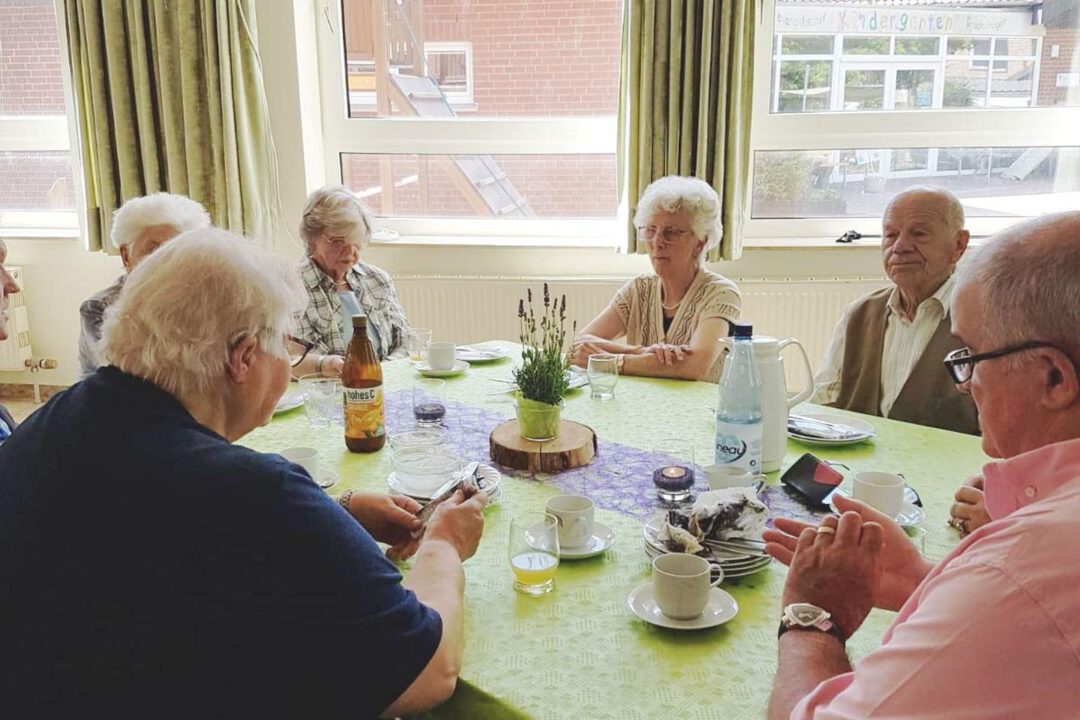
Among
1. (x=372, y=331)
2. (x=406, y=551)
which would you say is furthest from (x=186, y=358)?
(x=372, y=331)

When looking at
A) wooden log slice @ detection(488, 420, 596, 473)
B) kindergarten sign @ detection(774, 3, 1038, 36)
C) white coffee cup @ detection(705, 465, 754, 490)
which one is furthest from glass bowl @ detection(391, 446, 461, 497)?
kindergarten sign @ detection(774, 3, 1038, 36)

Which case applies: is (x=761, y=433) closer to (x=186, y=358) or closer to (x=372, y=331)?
(x=186, y=358)

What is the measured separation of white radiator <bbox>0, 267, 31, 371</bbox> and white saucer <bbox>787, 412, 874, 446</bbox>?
398cm

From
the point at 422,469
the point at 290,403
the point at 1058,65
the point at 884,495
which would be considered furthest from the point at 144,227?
the point at 1058,65

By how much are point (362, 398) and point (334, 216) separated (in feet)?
3.83

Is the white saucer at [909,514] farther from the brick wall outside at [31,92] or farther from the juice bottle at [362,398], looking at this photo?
the brick wall outside at [31,92]

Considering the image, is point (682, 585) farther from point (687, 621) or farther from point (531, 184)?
point (531, 184)

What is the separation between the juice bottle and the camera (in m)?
1.86

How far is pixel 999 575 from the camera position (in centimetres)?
74

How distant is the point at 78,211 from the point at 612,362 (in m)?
3.23

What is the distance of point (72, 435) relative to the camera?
98 cm

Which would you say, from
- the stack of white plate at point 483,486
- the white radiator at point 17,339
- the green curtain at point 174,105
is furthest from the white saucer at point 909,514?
the white radiator at point 17,339

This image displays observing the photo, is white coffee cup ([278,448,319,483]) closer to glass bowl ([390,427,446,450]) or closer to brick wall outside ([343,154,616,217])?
glass bowl ([390,427,446,450])

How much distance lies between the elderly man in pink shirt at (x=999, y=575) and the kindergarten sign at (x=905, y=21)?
3363mm
